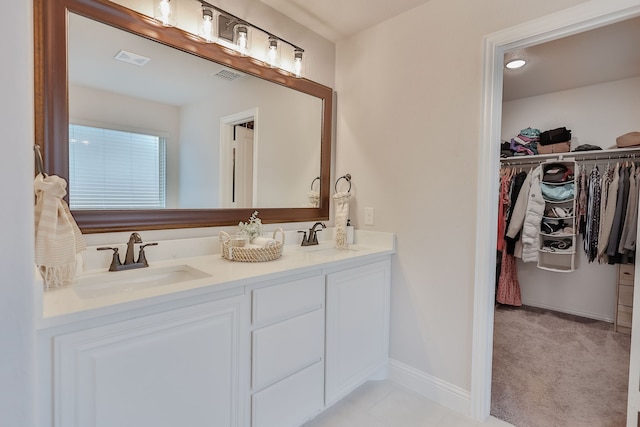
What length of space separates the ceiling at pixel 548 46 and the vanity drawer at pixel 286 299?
171cm

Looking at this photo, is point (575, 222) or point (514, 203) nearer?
point (575, 222)

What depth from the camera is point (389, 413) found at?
1.79 meters

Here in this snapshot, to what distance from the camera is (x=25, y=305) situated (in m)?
0.73

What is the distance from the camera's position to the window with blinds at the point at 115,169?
1336 millimetres

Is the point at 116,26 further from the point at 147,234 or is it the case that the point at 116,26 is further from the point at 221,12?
the point at 147,234

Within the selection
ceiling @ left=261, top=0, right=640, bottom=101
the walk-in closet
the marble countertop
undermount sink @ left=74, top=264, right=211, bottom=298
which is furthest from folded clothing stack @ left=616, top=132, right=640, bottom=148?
undermount sink @ left=74, top=264, right=211, bottom=298

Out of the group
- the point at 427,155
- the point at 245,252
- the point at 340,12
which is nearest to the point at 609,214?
the point at 427,155

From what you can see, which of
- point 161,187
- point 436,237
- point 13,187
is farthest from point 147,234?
point 436,237

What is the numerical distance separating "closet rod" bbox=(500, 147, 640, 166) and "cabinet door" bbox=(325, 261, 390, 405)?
8.20 ft

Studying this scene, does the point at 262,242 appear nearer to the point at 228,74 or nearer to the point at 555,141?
the point at 228,74

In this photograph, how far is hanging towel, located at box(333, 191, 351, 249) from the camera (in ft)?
7.06

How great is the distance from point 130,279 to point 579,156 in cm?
404

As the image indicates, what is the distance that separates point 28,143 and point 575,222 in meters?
4.10

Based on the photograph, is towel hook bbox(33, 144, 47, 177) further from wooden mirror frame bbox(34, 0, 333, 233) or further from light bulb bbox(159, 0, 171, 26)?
light bulb bbox(159, 0, 171, 26)
